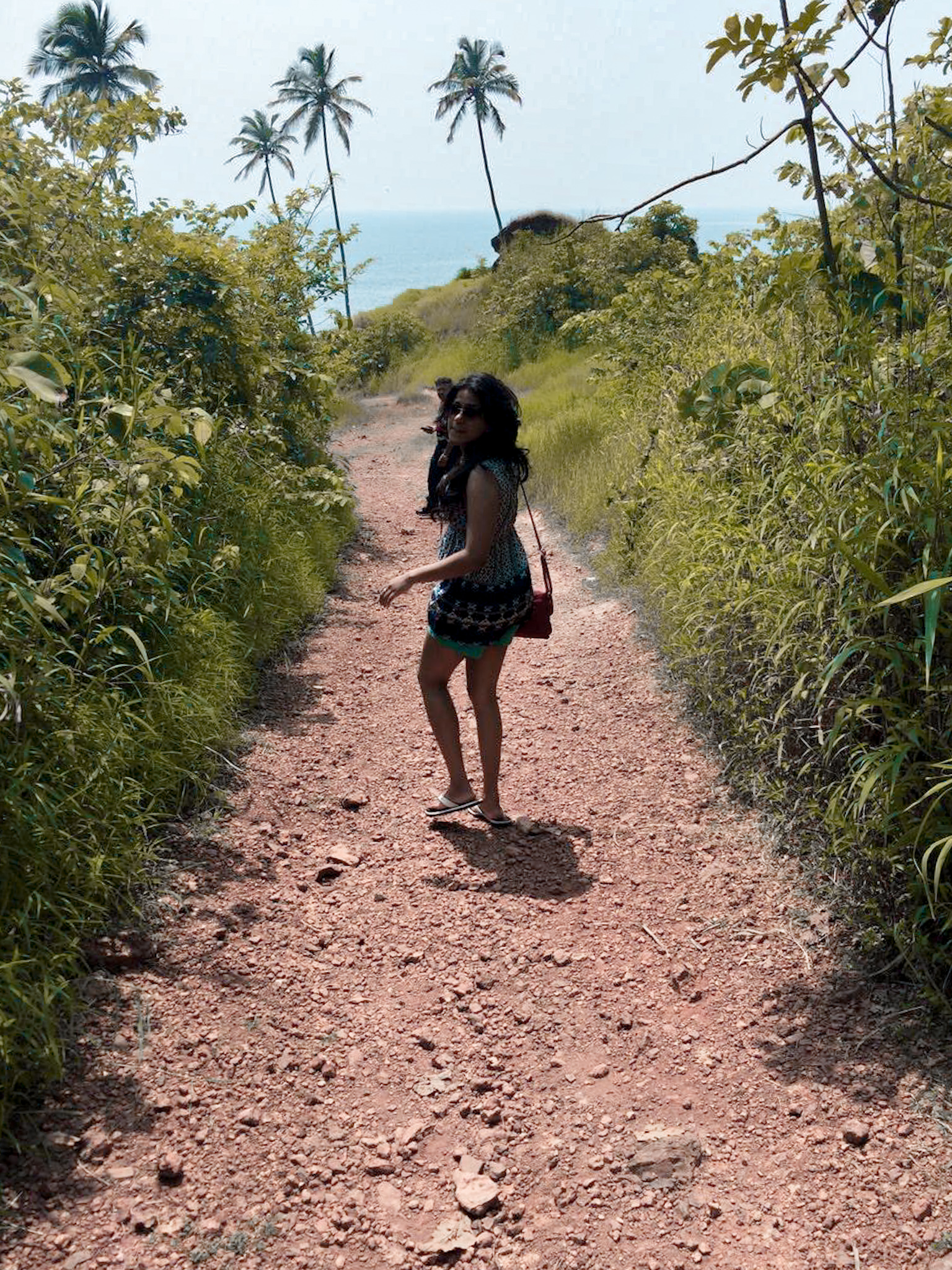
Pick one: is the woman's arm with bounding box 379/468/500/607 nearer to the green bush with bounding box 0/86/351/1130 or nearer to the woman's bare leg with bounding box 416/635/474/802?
the woman's bare leg with bounding box 416/635/474/802

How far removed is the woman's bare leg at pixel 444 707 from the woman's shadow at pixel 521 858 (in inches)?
6.7

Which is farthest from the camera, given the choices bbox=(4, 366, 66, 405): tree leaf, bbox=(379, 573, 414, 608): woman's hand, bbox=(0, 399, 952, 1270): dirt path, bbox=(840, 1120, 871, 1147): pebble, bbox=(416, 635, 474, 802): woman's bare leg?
bbox=(416, 635, 474, 802): woman's bare leg

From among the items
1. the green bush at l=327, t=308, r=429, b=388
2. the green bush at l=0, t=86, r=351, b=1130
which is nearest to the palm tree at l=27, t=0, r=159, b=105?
the green bush at l=327, t=308, r=429, b=388

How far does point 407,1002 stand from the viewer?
3.22m

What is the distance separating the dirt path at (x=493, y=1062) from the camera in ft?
7.71

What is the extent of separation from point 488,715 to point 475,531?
0.78 meters

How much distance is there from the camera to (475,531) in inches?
146

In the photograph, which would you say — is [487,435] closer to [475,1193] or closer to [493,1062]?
[493,1062]

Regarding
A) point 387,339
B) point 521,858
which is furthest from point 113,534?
point 387,339

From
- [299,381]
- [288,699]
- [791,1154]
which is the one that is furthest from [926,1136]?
[299,381]

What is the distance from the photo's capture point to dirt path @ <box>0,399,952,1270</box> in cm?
235

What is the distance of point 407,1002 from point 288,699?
268cm

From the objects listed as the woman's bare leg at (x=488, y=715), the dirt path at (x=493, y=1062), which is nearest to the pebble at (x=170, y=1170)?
the dirt path at (x=493, y=1062)

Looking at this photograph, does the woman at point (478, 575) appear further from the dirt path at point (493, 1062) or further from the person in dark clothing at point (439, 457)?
the dirt path at point (493, 1062)
